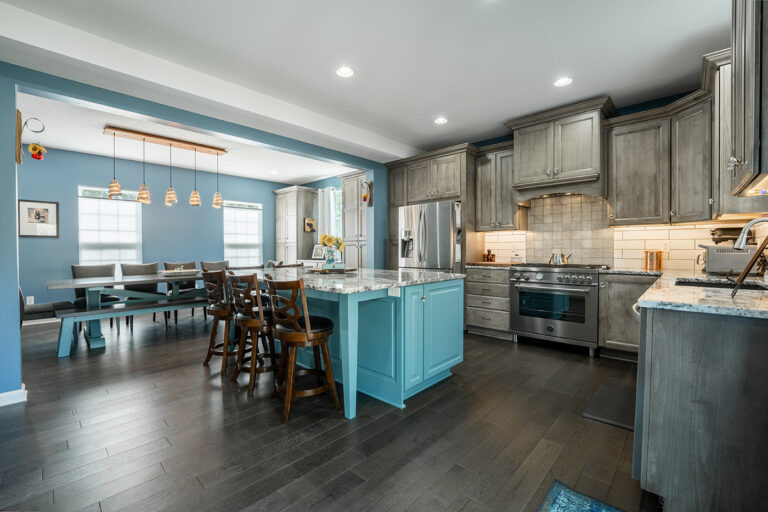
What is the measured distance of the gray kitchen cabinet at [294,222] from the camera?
7.61m

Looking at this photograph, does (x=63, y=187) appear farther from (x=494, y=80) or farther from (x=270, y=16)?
(x=494, y=80)

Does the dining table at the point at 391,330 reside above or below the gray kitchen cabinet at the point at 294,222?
below

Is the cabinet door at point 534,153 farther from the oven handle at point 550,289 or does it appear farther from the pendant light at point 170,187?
the pendant light at point 170,187

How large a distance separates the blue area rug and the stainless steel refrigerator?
9.99 ft

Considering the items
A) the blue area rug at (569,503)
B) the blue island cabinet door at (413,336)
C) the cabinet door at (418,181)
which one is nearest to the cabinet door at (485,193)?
the cabinet door at (418,181)

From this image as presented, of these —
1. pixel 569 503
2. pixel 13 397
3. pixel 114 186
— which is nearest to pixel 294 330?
pixel 569 503

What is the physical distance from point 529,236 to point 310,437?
12.4 feet

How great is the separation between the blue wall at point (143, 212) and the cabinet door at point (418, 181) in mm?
4247

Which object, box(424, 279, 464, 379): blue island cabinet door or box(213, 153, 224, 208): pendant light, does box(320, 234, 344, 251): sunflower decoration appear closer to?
box(424, 279, 464, 379): blue island cabinet door

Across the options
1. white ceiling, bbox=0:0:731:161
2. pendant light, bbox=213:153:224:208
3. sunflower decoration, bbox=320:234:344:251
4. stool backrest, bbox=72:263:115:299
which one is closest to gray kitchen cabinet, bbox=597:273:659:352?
white ceiling, bbox=0:0:731:161

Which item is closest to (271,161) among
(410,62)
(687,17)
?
(410,62)

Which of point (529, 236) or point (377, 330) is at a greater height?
point (529, 236)

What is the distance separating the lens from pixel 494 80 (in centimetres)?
325

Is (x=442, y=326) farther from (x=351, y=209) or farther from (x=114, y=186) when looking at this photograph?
(x=114, y=186)
